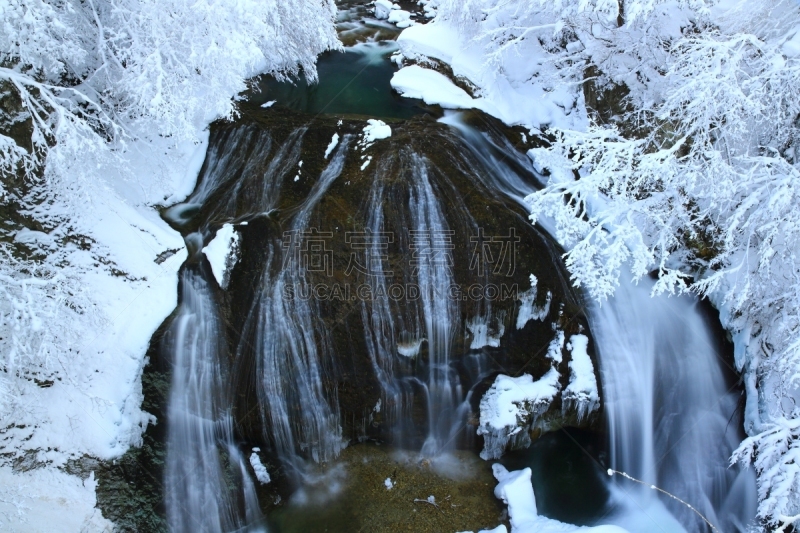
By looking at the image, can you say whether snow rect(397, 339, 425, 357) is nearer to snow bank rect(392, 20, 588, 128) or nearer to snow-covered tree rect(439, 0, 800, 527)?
snow-covered tree rect(439, 0, 800, 527)

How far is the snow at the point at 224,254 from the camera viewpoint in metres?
6.80

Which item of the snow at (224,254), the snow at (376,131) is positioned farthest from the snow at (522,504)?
the snow at (376,131)

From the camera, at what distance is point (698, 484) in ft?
21.7

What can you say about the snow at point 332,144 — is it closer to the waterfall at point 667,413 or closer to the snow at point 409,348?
the waterfall at point 667,413

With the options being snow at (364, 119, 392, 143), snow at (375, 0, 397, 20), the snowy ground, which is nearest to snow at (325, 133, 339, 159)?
snow at (364, 119, 392, 143)

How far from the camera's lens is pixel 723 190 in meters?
6.18

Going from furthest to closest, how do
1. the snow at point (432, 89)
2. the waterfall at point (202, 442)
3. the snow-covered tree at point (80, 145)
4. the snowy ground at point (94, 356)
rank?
the snow at point (432, 89) → the waterfall at point (202, 442) → the snow-covered tree at point (80, 145) → the snowy ground at point (94, 356)

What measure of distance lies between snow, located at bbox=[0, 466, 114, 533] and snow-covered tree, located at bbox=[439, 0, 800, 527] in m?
6.82

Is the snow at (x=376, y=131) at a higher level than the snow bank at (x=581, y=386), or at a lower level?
higher

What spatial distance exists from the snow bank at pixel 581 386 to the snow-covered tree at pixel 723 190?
1130 millimetres

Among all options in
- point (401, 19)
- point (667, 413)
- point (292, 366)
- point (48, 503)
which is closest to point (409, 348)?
point (292, 366)

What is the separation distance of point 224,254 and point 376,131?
3.36m

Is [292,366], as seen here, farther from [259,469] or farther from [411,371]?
[411,371]

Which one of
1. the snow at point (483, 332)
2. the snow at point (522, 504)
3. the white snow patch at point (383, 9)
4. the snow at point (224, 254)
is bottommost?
the snow at point (522, 504)
